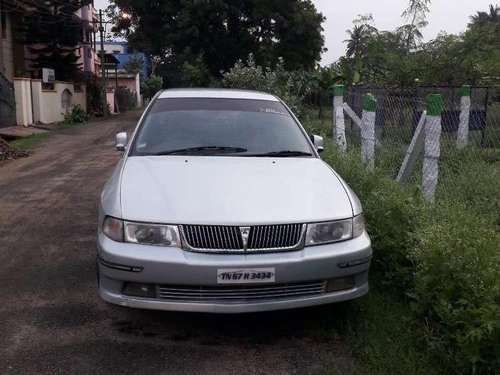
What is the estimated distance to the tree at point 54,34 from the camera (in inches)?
1199

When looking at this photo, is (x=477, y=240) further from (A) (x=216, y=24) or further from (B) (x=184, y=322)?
(A) (x=216, y=24)

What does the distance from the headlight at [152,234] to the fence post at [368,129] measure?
4228 millimetres

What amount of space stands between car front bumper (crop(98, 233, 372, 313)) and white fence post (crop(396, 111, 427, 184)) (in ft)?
9.60

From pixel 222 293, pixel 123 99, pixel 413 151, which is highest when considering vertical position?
pixel 413 151

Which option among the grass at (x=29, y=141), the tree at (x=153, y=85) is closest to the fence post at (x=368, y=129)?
the grass at (x=29, y=141)

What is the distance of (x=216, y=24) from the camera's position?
3061cm

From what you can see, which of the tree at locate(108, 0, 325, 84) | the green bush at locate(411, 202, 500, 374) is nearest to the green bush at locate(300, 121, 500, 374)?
the green bush at locate(411, 202, 500, 374)

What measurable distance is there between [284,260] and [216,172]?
1016 mm

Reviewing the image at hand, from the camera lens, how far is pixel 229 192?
12.6ft

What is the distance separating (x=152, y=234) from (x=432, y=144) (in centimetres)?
329

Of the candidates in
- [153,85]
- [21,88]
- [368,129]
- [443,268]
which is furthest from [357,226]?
[153,85]

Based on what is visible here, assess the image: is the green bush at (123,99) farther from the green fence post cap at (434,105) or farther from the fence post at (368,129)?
the green fence post cap at (434,105)

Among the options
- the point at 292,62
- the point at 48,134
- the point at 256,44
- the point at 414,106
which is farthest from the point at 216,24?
the point at 414,106

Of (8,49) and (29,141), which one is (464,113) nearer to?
(29,141)
